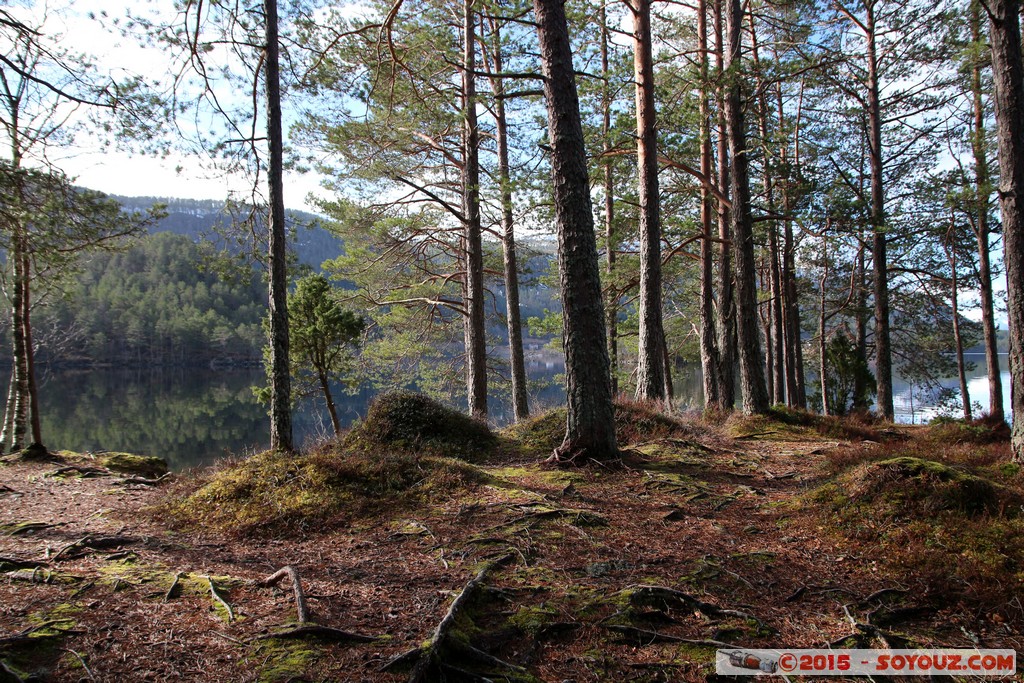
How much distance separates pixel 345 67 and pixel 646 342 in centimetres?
672

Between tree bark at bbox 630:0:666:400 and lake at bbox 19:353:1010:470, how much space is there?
3094mm

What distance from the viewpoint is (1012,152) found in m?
5.00

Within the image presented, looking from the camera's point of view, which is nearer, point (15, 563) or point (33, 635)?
point (33, 635)

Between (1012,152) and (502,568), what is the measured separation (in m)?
5.92

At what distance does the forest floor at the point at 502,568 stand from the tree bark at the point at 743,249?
3554 mm

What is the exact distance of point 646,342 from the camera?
371 inches

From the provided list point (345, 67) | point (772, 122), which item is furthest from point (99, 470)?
point (772, 122)

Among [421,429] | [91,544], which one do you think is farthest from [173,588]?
[421,429]

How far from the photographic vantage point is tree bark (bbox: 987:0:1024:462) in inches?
191

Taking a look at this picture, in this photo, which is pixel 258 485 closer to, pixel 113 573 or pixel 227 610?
pixel 113 573

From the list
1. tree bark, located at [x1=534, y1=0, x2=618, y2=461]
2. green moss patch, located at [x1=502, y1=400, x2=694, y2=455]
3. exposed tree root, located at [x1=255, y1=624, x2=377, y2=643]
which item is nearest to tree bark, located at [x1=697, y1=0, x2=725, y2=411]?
green moss patch, located at [x1=502, y1=400, x2=694, y2=455]

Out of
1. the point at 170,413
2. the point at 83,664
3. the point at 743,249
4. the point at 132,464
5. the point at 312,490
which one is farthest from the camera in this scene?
the point at 170,413

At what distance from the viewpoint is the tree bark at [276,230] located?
7.00m

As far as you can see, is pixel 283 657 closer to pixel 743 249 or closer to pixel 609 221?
pixel 743 249
